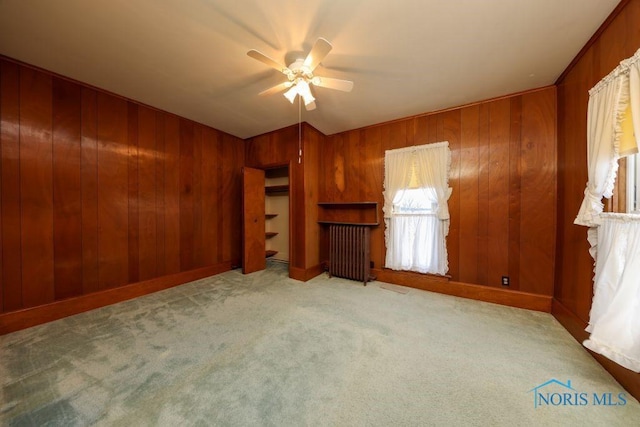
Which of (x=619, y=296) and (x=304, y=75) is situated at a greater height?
(x=304, y=75)

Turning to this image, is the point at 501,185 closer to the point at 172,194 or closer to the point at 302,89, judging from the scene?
the point at 302,89

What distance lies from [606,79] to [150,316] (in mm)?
4426

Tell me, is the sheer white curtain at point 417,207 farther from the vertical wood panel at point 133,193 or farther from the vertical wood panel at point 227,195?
the vertical wood panel at point 133,193

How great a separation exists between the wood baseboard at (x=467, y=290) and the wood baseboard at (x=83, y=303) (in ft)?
10.1

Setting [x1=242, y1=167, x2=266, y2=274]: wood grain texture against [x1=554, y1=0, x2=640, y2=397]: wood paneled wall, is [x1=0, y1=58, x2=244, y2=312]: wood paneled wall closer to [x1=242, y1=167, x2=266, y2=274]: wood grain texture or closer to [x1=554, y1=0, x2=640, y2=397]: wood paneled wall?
[x1=242, y1=167, x2=266, y2=274]: wood grain texture

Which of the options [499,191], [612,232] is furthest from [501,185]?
[612,232]

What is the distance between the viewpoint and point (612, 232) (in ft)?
4.54

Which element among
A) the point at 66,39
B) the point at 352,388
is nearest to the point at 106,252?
the point at 66,39

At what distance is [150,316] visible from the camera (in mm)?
2176

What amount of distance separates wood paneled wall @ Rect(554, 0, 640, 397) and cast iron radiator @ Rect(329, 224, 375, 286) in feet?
6.68

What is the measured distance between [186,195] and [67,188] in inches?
47.1

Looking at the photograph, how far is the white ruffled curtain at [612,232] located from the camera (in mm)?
1192

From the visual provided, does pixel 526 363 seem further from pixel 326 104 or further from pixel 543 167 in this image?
pixel 326 104

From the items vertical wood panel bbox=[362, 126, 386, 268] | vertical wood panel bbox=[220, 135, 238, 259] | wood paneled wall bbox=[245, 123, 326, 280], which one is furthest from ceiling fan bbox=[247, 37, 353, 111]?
vertical wood panel bbox=[220, 135, 238, 259]
